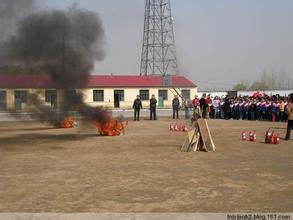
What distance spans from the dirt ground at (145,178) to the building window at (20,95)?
294 centimetres

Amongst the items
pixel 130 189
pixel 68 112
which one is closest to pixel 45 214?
pixel 130 189

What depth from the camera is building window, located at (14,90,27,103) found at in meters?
18.4

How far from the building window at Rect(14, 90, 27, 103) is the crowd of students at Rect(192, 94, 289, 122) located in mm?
10390

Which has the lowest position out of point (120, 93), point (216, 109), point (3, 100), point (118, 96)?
point (216, 109)

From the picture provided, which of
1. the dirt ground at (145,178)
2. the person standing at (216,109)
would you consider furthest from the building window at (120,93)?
the dirt ground at (145,178)

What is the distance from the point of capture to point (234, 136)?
735 inches

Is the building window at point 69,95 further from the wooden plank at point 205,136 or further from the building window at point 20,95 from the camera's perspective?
the wooden plank at point 205,136

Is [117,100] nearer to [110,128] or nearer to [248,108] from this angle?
[248,108]

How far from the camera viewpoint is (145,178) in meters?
9.66

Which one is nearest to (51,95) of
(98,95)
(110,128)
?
(110,128)

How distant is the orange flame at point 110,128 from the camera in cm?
1973

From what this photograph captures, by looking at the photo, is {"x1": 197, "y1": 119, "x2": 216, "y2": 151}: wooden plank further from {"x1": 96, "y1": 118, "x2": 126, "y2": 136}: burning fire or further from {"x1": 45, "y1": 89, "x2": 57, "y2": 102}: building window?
{"x1": 45, "y1": 89, "x2": 57, "y2": 102}: building window

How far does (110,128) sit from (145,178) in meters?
10.3

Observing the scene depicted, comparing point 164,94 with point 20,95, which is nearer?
point 20,95
